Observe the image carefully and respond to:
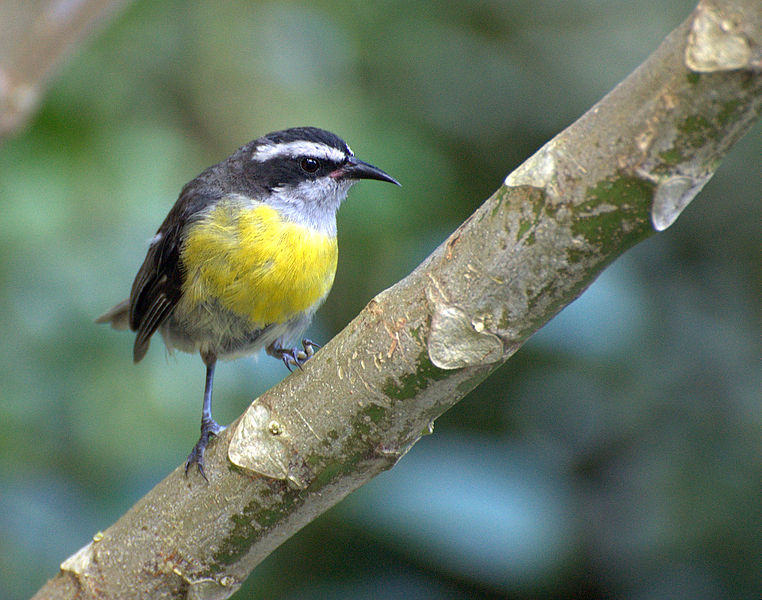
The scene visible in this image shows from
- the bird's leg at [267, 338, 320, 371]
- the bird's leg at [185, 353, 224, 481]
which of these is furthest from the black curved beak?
the bird's leg at [185, 353, 224, 481]

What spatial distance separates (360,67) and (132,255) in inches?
58.1

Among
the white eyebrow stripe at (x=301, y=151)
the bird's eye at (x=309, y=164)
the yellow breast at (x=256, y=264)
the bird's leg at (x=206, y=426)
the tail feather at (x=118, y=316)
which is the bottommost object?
the bird's leg at (x=206, y=426)

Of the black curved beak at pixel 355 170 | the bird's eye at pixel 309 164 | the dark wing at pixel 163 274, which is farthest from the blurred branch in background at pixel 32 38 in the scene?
the black curved beak at pixel 355 170

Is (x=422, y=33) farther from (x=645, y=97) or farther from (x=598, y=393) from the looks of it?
(x=645, y=97)

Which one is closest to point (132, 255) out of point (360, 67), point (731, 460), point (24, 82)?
point (24, 82)

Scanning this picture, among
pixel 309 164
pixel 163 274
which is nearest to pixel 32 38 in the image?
pixel 163 274

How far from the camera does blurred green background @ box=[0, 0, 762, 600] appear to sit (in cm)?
277

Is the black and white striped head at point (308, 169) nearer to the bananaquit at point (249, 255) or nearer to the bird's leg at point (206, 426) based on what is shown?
the bananaquit at point (249, 255)

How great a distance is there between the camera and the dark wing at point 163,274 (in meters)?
2.83

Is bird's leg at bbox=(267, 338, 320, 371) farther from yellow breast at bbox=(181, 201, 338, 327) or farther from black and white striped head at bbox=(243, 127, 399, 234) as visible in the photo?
black and white striped head at bbox=(243, 127, 399, 234)

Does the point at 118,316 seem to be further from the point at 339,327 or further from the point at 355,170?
the point at 355,170

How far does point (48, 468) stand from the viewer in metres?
2.96

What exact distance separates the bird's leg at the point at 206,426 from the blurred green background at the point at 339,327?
123 millimetres

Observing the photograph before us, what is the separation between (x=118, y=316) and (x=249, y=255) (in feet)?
2.90
